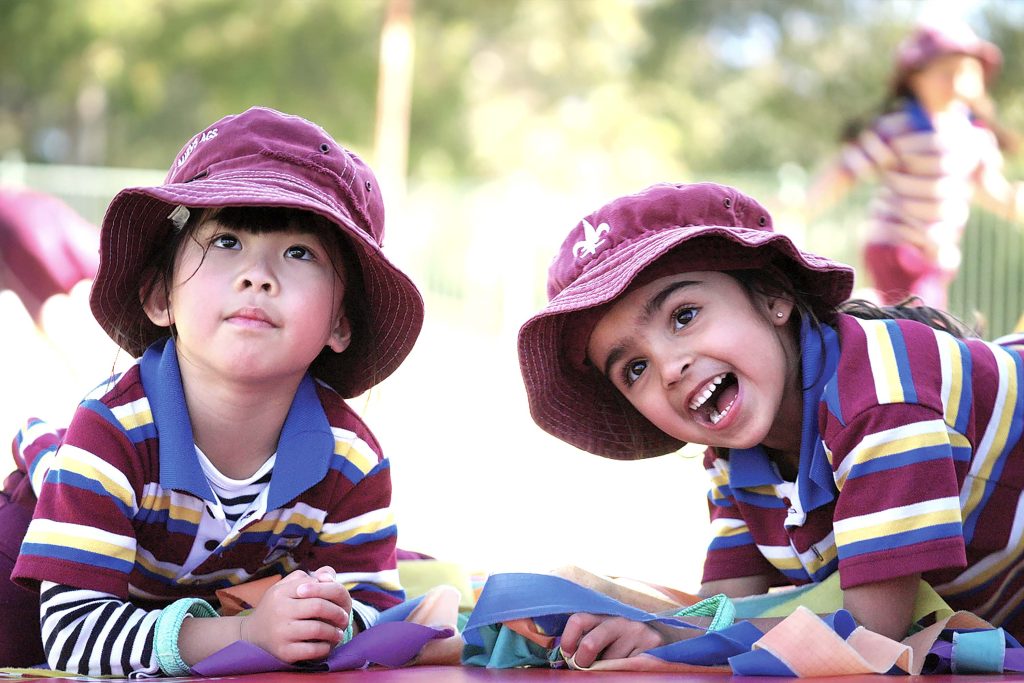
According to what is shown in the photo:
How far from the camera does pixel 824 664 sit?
1.69 meters

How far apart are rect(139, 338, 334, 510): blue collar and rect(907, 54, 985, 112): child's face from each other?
5797 mm

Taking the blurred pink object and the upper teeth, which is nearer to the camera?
the upper teeth

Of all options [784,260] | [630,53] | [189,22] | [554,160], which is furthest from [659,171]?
[784,260]

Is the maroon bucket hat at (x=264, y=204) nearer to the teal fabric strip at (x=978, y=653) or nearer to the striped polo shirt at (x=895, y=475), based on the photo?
the striped polo shirt at (x=895, y=475)

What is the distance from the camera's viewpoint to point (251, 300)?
2082 millimetres

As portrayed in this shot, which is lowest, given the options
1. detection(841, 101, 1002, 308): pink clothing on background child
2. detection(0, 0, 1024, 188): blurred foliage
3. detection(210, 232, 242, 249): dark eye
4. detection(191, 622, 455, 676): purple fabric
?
detection(191, 622, 455, 676): purple fabric

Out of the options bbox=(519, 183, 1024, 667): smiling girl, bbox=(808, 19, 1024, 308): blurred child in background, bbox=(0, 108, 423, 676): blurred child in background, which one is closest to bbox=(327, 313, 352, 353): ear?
bbox=(0, 108, 423, 676): blurred child in background

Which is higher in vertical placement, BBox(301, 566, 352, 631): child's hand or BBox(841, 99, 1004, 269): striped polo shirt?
BBox(841, 99, 1004, 269): striped polo shirt

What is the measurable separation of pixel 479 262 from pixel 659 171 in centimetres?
785

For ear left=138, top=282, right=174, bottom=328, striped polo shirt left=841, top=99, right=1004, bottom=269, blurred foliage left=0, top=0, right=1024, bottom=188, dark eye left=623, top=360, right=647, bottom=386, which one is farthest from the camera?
blurred foliage left=0, top=0, right=1024, bottom=188

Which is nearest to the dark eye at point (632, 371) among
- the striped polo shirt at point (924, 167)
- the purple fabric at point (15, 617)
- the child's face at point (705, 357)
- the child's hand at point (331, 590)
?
the child's face at point (705, 357)

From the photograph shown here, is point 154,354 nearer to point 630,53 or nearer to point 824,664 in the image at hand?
point 824,664

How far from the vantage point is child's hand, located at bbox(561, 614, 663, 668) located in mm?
1935

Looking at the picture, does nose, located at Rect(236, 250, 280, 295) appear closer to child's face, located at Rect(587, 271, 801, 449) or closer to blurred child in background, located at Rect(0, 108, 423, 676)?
blurred child in background, located at Rect(0, 108, 423, 676)
